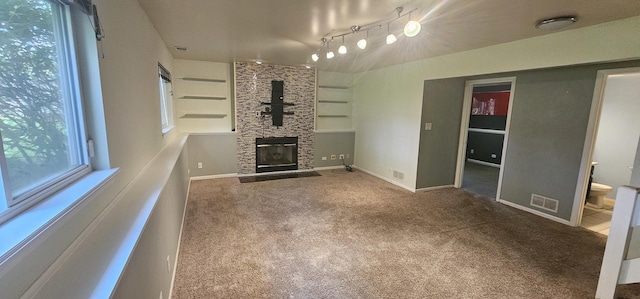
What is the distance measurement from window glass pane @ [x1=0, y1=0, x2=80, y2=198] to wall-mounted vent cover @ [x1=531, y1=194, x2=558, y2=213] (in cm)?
506

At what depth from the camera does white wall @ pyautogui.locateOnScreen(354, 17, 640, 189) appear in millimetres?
2643

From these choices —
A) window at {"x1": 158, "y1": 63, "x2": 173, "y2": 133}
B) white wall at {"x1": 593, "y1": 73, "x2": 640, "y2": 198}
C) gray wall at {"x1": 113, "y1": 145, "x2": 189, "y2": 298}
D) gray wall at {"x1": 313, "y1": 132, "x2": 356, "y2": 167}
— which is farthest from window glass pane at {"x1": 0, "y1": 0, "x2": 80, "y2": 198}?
white wall at {"x1": 593, "y1": 73, "x2": 640, "y2": 198}

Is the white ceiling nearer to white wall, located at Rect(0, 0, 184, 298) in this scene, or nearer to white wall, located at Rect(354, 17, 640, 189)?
white wall, located at Rect(354, 17, 640, 189)

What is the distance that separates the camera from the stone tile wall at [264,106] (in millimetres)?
5500

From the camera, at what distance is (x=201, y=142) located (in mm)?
5352

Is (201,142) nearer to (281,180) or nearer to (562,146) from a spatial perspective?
(281,180)

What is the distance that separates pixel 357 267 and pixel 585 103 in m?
3.52

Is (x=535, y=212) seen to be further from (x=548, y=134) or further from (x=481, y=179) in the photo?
(x=481, y=179)

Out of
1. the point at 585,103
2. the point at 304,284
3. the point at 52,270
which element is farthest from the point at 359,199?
the point at 52,270

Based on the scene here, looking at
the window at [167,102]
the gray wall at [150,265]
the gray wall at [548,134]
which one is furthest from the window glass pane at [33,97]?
the gray wall at [548,134]

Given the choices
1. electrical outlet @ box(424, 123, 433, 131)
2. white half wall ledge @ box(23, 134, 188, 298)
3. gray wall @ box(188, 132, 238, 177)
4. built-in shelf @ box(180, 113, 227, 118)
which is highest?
built-in shelf @ box(180, 113, 227, 118)

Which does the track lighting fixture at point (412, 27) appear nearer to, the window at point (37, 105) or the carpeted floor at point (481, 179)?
the window at point (37, 105)

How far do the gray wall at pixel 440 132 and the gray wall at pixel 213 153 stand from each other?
3.74 metres

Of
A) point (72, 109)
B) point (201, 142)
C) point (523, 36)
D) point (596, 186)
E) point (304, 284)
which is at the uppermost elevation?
point (523, 36)
